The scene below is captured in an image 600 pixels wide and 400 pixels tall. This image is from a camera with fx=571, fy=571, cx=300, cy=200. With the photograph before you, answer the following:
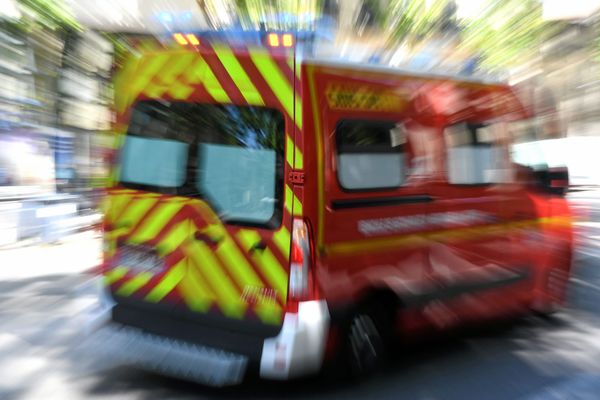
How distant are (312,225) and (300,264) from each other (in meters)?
0.23

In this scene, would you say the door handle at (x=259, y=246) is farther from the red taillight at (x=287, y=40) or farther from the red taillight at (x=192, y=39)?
the red taillight at (x=192, y=39)

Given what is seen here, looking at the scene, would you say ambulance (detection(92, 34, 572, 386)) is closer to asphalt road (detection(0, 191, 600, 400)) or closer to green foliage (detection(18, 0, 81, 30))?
asphalt road (detection(0, 191, 600, 400))

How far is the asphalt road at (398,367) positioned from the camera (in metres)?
3.69

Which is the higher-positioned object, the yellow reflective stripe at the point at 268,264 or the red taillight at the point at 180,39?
the red taillight at the point at 180,39

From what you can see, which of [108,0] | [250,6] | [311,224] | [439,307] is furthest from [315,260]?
[108,0]

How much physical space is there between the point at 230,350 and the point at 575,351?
114 inches

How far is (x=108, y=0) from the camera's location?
12055 millimetres

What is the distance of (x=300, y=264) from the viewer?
3268mm

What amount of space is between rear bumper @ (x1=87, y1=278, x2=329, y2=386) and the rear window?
61cm

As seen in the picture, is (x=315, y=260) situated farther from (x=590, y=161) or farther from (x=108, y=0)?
(x=590, y=161)

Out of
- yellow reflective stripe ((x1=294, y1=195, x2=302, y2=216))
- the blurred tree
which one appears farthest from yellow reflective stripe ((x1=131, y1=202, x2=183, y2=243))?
the blurred tree

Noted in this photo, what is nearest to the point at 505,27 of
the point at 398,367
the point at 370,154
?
the point at 370,154

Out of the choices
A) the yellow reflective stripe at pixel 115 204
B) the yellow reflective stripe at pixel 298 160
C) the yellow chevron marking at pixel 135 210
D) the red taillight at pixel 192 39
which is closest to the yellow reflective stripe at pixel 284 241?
the yellow reflective stripe at pixel 298 160

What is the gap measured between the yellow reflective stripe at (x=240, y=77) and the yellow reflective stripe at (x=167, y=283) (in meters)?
1.09
